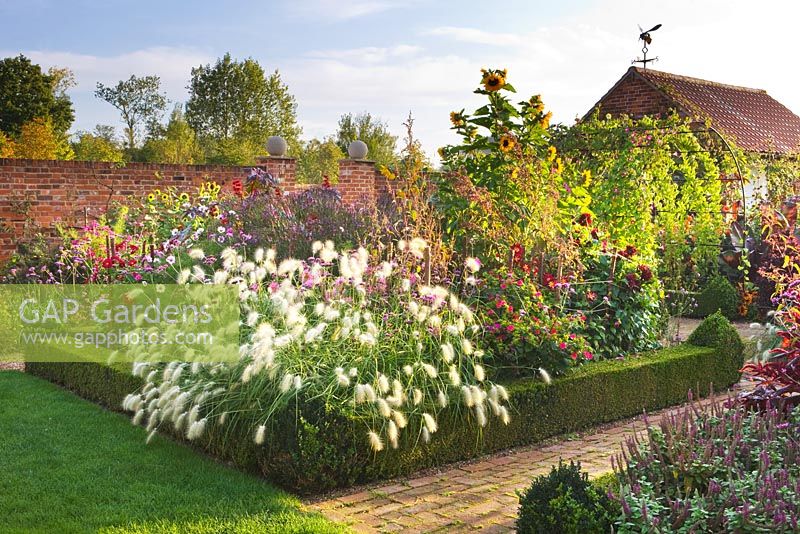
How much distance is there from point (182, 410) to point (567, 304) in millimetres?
3126

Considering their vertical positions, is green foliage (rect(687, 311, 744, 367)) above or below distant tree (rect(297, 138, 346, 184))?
below

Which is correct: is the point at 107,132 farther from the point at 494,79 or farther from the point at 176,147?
the point at 494,79

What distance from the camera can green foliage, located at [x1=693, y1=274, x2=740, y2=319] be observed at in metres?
10.7

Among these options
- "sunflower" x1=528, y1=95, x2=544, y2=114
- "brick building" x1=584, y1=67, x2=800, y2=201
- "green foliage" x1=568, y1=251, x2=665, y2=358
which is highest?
"brick building" x1=584, y1=67, x2=800, y2=201

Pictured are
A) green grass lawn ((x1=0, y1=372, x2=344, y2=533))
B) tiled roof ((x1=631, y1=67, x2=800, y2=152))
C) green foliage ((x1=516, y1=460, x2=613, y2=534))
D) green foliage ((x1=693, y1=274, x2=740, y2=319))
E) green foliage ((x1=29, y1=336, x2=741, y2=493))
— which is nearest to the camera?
green foliage ((x1=516, y1=460, x2=613, y2=534))

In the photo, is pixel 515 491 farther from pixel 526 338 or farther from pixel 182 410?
pixel 182 410

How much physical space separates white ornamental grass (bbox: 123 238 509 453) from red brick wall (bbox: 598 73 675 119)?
44.6 feet

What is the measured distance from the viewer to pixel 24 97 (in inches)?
1336

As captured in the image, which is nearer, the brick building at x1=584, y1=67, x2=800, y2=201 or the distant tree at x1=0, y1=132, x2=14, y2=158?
the brick building at x1=584, y1=67, x2=800, y2=201

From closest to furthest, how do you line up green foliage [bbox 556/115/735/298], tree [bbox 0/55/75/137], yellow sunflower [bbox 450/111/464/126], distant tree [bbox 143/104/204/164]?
1. yellow sunflower [bbox 450/111/464/126]
2. green foliage [bbox 556/115/735/298]
3. distant tree [bbox 143/104/204/164]
4. tree [bbox 0/55/75/137]

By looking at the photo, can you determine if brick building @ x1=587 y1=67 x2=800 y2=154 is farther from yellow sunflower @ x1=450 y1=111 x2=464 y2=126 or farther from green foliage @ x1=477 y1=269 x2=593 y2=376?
green foliage @ x1=477 y1=269 x2=593 y2=376

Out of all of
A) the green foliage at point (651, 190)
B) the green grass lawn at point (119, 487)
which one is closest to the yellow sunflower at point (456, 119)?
the green foliage at point (651, 190)

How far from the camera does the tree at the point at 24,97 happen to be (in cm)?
3334

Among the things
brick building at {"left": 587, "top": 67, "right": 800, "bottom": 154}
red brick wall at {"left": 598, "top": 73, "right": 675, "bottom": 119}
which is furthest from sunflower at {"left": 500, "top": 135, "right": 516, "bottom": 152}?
red brick wall at {"left": 598, "top": 73, "right": 675, "bottom": 119}
